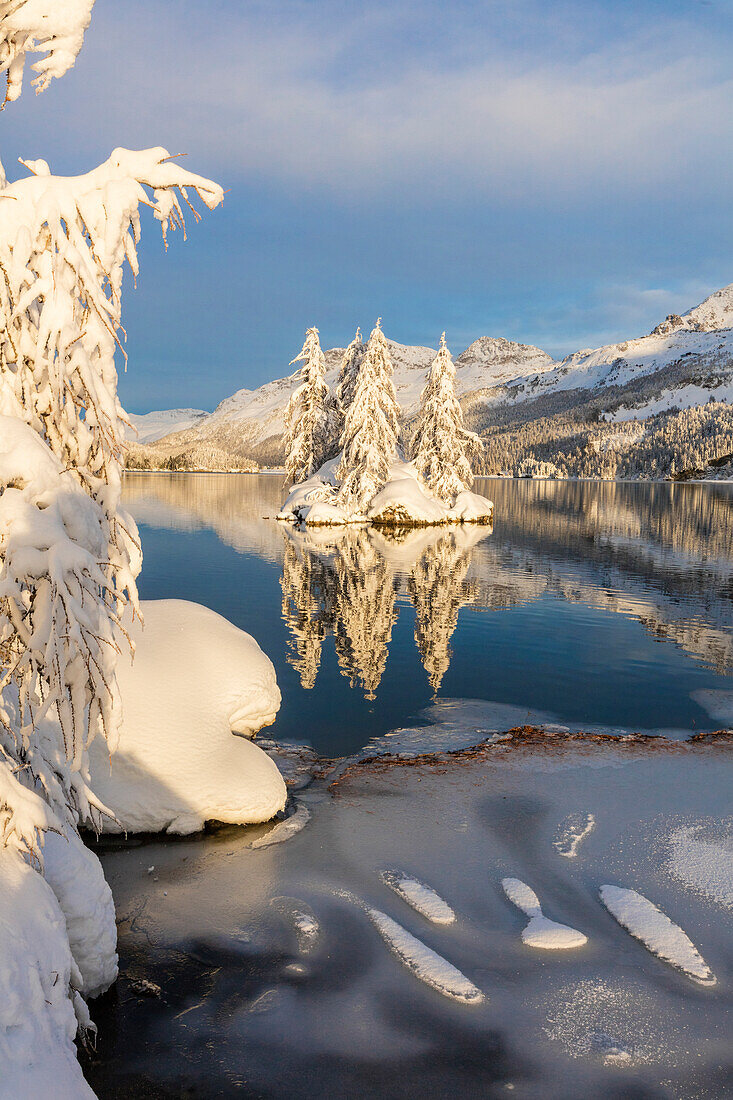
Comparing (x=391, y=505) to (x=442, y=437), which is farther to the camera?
(x=442, y=437)

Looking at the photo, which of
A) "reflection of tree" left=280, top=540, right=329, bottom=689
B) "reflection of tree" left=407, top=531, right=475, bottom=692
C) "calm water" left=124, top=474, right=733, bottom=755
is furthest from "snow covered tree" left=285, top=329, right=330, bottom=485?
"reflection of tree" left=280, top=540, right=329, bottom=689

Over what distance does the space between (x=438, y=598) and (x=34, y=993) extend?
65.9 ft

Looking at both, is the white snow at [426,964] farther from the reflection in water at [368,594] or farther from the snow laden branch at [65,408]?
the reflection in water at [368,594]

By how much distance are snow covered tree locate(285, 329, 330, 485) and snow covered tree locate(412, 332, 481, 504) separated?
812cm

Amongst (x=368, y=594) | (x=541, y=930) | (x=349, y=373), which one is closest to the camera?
(x=541, y=930)

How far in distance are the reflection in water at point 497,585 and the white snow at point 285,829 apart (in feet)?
18.3

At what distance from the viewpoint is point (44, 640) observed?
377cm

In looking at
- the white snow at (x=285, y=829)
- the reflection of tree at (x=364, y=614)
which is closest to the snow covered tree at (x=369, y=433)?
the reflection of tree at (x=364, y=614)

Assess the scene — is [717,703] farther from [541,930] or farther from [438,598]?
[438,598]

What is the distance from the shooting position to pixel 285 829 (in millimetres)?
8023

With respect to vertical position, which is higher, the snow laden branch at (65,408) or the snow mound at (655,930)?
the snow laden branch at (65,408)

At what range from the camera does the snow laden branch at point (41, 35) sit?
12.6ft

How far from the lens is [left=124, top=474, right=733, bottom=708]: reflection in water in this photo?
55.0ft

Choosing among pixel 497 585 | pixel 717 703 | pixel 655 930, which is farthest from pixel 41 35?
pixel 497 585
